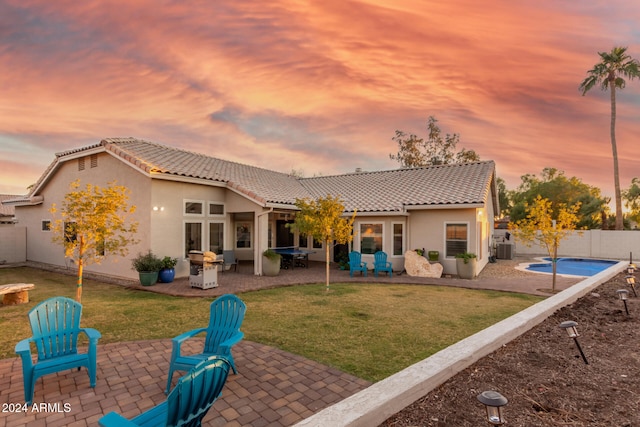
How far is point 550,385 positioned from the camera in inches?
141

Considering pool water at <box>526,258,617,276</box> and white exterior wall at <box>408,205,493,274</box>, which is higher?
white exterior wall at <box>408,205,493,274</box>

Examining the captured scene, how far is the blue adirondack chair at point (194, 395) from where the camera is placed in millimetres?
2010

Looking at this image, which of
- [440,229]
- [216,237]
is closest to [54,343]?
[216,237]

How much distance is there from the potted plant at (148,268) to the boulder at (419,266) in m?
10.1

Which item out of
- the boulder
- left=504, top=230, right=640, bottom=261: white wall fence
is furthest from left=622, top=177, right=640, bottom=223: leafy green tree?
the boulder

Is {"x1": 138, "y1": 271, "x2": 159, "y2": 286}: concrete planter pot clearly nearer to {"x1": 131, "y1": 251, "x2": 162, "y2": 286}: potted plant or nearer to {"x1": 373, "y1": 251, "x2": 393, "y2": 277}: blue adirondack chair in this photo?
{"x1": 131, "y1": 251, "x2": 162, "y2": 286}: potted plant

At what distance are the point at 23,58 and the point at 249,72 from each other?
24.8 ft

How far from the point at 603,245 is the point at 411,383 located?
1055 inches

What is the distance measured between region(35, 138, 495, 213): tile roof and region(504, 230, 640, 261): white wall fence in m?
7.85

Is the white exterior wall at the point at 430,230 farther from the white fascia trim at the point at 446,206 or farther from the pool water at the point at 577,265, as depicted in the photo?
the pool water at the point at 577,265

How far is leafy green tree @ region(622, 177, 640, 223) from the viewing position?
1391 inches

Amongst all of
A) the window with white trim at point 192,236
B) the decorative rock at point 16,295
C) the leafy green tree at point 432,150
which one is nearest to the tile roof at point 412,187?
the window with white trim at point 192,236

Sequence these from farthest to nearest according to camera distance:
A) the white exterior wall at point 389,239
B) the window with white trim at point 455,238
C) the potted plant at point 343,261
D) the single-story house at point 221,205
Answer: the potted plant at point 343,261 < the white exterior wall at point 389,239 < the window with white trim at point 455,238 < the single-story house at point 221,205

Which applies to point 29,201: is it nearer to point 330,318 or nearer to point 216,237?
point 216,237
